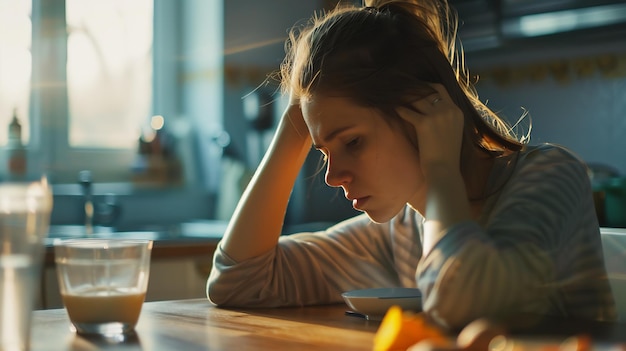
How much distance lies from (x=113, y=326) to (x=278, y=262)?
0.45 meters

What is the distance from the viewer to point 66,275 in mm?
992

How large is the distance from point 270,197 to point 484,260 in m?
0.53

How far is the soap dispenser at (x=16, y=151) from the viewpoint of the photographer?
8.76 feet

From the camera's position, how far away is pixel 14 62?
2799 millimetres

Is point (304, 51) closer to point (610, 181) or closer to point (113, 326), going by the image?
point (113, 326)

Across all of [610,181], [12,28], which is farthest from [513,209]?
[12,28]

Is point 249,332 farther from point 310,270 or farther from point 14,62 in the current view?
point 14,62

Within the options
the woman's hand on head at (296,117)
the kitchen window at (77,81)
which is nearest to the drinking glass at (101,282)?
the woman's hand on head at (296,117)

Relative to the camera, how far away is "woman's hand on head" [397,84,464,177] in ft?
3.72

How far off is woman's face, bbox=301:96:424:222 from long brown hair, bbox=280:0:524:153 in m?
0.02

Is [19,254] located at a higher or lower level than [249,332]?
higher

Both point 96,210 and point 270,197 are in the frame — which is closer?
point 270,197

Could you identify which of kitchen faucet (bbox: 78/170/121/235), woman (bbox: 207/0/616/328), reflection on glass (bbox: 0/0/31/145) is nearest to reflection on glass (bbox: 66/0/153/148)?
reflection on glass (bbox: 0/0/31/145)

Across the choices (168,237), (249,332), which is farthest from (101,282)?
(168,237)
